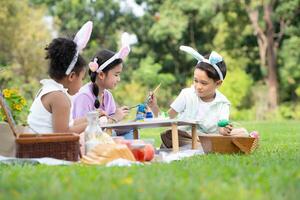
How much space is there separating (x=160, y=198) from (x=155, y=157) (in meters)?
1.98

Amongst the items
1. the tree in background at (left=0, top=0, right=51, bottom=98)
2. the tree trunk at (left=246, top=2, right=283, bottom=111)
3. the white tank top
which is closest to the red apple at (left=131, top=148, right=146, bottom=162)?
the white tank top

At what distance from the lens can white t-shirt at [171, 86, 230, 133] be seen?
5.98m

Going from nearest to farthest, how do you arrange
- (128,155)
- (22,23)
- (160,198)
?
(160,198), (128,155), (22,23)

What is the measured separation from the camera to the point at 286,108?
73.0 ft

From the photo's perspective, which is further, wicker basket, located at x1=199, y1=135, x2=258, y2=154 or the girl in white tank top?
wicker basket, located at x1=199, y1=135, x2=258, y2=154

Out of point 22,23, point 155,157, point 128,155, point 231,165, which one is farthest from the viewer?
point 22,23

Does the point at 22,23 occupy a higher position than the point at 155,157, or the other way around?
the point at 22,23

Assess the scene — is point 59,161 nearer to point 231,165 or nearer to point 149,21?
point 231,165

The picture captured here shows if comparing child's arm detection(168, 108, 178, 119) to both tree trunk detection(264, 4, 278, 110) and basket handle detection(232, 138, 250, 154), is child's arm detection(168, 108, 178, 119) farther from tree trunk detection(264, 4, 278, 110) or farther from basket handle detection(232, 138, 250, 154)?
tree trunk detection(264, 4, 278, 110)

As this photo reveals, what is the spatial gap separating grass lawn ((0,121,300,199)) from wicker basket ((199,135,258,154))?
1.08 metres

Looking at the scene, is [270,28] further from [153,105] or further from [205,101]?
[153,105]

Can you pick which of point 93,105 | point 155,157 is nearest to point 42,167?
point 155,157

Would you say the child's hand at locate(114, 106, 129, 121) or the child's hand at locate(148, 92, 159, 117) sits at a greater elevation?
the child's hand at locate(148, 92, 159, 117)

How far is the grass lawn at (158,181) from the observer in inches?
105
